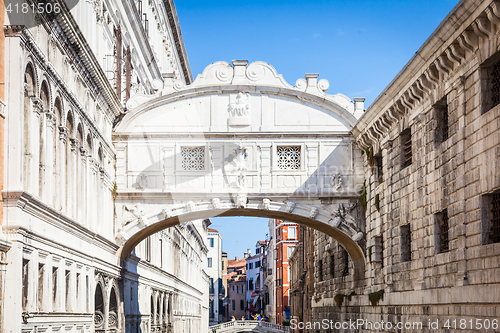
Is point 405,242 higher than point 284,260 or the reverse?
higher

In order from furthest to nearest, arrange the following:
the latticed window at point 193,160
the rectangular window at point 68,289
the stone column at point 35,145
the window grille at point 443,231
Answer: the latticed window at point 193,160
the rectangular window at point 68,289
the window grille at point 443,231
the stone column at point 35,145

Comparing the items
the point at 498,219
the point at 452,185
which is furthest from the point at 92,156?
the point at 498,219

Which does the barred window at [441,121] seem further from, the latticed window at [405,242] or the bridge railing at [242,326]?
the bridge railing at [242,326]

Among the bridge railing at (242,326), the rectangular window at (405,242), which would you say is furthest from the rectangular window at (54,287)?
the bridge railing at (242,326)

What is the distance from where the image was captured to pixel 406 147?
20.5 m

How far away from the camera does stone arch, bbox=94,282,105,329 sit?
2253 cm

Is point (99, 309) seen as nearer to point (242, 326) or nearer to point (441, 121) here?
point (441, 121)

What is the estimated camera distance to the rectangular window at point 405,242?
2012 cm

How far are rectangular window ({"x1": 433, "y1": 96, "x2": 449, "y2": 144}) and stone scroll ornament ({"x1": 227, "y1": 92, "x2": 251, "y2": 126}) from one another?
8.03 m

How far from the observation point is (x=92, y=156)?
21.5 m

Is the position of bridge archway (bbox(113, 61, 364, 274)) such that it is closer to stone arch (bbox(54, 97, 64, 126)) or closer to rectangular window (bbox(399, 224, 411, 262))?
rectangular window (bbox(399, 224, 411, 262))

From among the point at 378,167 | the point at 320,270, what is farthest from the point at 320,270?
the point at 378,167

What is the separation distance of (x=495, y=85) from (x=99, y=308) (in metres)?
13.7

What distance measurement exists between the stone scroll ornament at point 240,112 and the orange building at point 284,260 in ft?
173
